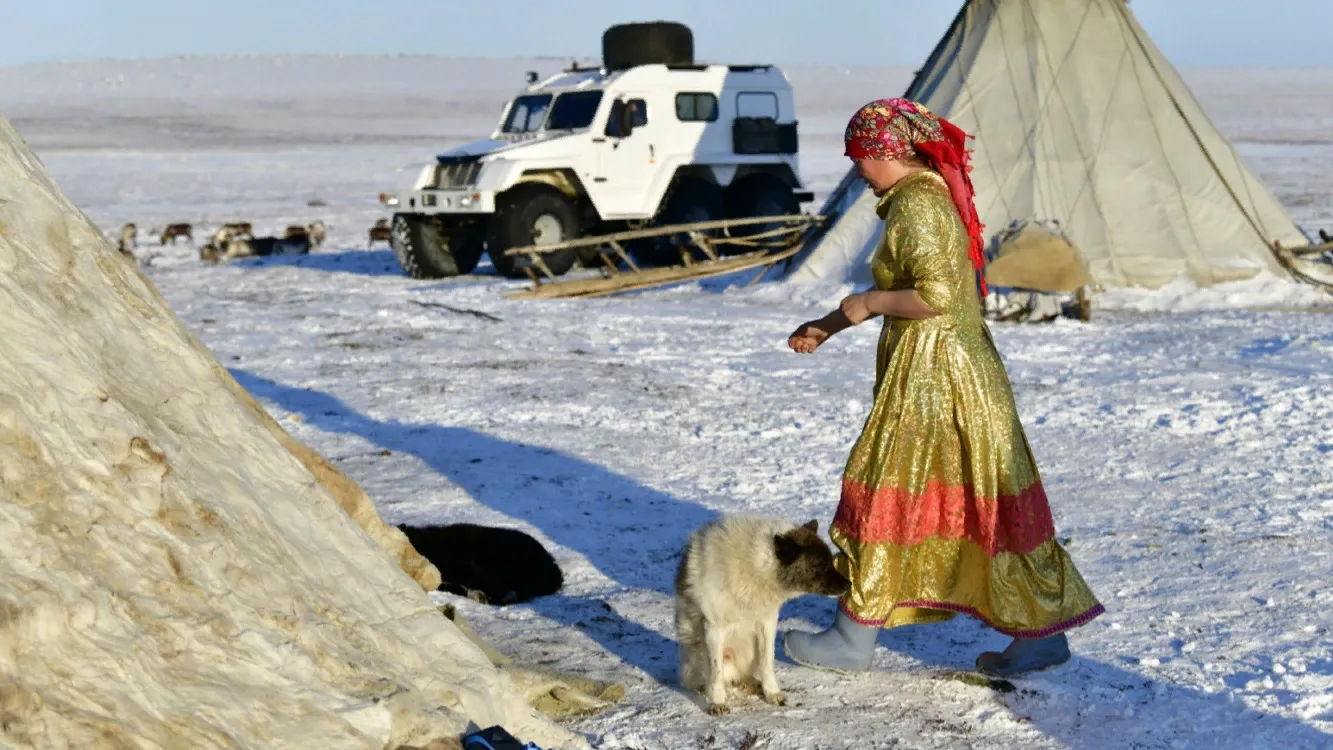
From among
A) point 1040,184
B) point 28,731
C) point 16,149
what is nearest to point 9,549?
point 28,731

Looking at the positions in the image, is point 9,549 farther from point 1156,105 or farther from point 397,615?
point 1156,105

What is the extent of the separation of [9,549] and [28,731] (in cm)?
41

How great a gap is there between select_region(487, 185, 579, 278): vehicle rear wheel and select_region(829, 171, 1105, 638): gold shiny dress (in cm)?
1113

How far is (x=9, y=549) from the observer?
274 centimetres

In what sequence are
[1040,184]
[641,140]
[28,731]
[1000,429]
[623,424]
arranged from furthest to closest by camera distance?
[641,140] → [1040,184] → [623,424] → [1000,429] → [28,731]

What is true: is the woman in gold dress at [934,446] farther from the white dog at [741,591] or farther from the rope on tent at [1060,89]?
the rope on tent at [1060,89]

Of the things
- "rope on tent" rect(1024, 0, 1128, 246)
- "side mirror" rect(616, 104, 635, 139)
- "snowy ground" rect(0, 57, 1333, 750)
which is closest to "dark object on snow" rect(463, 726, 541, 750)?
"snowy ground" rect(0, 57, 1333, 750)

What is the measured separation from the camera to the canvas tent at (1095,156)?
12.6 meters

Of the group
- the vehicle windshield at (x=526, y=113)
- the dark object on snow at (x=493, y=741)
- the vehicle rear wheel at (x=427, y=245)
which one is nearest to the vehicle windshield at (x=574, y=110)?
the vehicle windshield at (x=526, y=113)

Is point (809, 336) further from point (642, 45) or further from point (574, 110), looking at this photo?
point (642, 45)

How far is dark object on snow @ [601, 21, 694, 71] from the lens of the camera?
16.9 meters

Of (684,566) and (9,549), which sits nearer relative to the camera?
(9,549)

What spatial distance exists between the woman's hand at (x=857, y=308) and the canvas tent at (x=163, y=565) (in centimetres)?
134

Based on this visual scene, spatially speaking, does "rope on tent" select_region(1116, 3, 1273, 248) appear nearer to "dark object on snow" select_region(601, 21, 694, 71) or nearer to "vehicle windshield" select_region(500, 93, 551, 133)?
"dark object on snow" select_region(601, 21, 694, 71)
